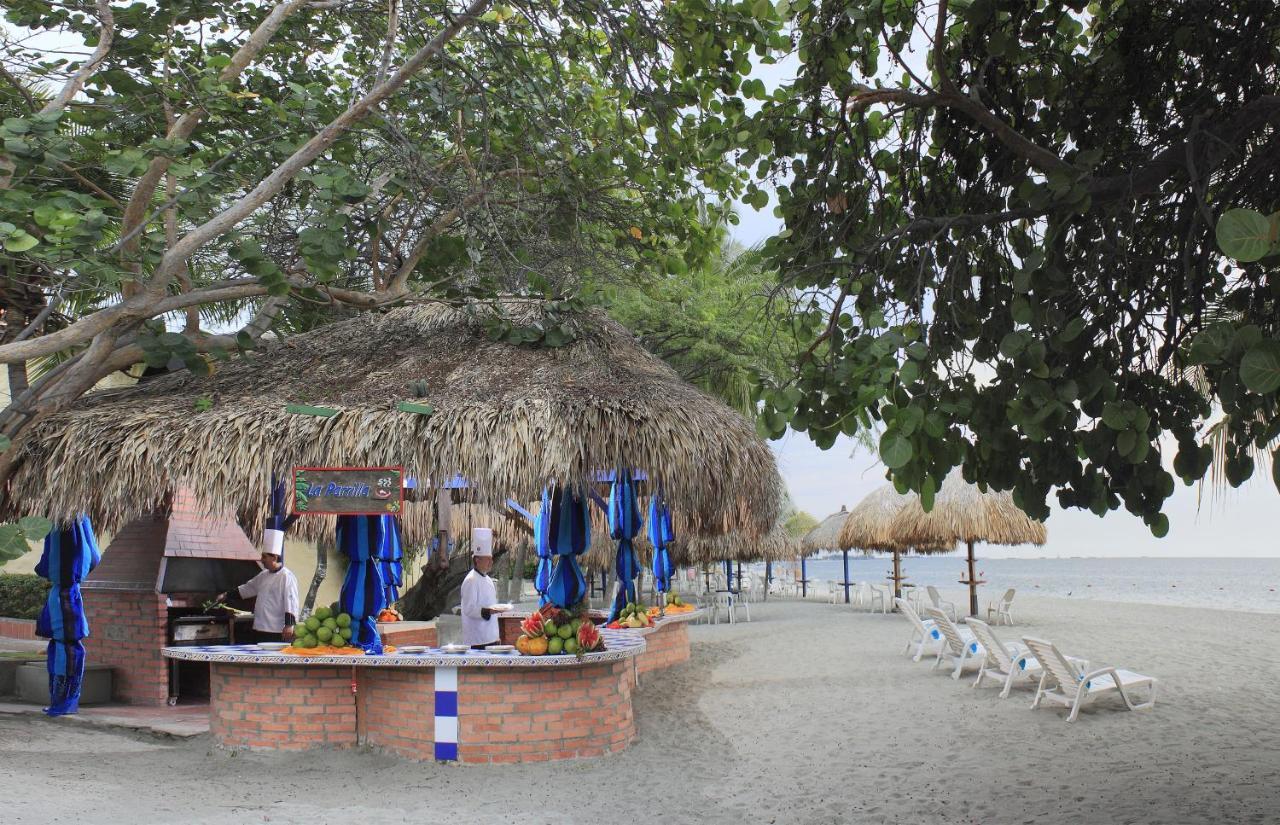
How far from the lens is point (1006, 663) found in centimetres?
1065

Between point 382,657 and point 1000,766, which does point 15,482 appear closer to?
point 382,657

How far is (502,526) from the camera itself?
17.9m

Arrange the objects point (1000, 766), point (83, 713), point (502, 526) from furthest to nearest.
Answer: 1. point (502, 526)
2. point (83, 713)
3. point (1000, 766)

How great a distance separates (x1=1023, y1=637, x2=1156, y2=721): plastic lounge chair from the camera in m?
9.15

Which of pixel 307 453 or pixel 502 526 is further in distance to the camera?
pixel 502 526

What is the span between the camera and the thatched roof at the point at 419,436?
759 cm

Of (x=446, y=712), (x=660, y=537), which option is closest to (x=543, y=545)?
(x=446, y=712)

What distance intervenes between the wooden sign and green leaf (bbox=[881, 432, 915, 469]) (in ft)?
15.4

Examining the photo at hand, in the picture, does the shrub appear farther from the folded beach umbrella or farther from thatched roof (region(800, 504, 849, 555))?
thatched roof (region(800, 504, 849, 555))

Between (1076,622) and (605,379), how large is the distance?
16102 millimetres

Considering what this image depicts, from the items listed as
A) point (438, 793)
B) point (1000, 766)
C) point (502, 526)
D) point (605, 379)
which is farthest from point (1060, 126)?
point (502, 526)

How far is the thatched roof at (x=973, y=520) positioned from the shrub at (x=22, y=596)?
17.1 meters

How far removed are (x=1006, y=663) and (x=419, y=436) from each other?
6.78m

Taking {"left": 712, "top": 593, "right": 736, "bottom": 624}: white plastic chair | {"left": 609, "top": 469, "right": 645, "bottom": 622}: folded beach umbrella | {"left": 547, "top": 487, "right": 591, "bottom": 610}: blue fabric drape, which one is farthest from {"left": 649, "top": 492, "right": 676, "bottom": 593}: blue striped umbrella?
{"left": 712, "top": 593, "right": 736, "bottom": 624}: white plastic chair
